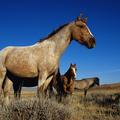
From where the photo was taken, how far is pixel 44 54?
28.2ft

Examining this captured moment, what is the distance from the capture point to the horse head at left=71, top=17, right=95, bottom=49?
927 cm

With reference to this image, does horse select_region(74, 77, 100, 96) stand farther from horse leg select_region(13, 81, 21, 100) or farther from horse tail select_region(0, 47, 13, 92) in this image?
horse tail select_region(0, 47, 13, 92)

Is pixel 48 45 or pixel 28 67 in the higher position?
pixel 48 45

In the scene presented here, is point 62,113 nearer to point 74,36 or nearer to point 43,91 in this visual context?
point 43,91

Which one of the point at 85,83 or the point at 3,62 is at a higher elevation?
the point at 85,83

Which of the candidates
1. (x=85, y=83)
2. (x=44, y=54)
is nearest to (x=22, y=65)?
(x=44, y=54)

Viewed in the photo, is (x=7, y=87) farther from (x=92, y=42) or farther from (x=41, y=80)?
(x=92, y=42)

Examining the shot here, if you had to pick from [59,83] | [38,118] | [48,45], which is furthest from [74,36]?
[59,83]

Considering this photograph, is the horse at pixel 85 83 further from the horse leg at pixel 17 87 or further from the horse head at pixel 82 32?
the horse head at pixel 82 32

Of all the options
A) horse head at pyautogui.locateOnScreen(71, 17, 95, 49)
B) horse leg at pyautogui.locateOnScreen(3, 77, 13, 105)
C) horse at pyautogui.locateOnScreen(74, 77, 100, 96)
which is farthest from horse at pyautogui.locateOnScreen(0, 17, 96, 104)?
horse at pyautogui.locateOnScreen(74, 77, 100, 96)

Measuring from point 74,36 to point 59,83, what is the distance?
5.78 meters

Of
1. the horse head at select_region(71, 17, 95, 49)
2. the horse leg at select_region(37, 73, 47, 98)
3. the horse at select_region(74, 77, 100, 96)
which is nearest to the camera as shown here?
the horse leg at select_region(37, 73, 47, 98)

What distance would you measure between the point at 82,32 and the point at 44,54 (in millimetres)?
1416

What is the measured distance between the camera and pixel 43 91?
28.0ft
